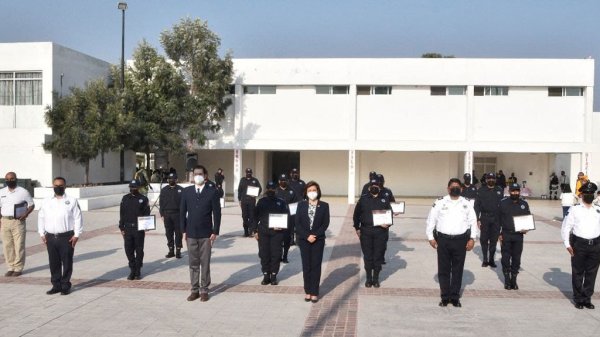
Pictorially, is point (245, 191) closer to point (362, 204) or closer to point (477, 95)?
point (362, 204)

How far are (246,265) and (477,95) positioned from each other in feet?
67.4

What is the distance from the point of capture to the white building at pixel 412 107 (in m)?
27.1

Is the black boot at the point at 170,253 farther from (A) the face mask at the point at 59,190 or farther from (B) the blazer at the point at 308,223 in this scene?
(B) the blazer at the point at 308,223

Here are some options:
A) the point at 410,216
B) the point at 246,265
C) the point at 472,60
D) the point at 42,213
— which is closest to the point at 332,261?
the point at 246,265

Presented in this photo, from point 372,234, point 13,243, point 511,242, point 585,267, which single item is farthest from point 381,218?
point 13,243

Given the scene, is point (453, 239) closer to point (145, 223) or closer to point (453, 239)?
point (453, 239)

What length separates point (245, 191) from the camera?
43.8 ft

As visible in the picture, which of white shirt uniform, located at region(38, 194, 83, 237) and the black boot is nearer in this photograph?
white shirt uniform, located at region(38, 194, 83, 237)

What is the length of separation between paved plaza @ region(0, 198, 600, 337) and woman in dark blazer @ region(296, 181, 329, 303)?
0.97 feet

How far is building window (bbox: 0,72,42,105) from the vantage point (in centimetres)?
2444

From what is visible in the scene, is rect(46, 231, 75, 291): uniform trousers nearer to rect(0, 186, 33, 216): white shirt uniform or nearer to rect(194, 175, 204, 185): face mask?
rect(0, 186, 33, 216): white shirt uniform

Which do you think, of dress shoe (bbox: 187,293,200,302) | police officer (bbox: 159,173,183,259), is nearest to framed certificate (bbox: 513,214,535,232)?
dress shoe (bbox: 187,293,200,302)

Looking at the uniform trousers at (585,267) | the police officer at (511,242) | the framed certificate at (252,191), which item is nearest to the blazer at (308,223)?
the police officer at (511,242)

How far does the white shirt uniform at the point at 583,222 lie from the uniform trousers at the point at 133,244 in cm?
664
